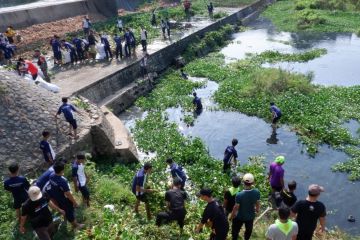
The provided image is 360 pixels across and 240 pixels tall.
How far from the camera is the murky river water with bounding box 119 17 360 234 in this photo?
1272 cm

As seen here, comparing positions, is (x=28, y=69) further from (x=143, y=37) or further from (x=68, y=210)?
(x=143, y=37)

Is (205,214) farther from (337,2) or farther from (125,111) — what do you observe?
(337,2)

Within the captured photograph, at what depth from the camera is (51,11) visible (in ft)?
104

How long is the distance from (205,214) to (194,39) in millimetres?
24802

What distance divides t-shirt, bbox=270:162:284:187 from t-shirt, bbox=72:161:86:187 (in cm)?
534

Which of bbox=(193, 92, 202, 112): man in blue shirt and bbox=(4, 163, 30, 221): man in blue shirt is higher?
bbox=(4, 163, 30, 221): man in blue shirt

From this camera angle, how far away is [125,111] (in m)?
20.5

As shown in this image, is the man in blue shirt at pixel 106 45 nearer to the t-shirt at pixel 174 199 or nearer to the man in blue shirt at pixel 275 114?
the man in blue shirt at pixel 275 114

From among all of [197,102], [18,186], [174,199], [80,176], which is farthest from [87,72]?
[174,199]

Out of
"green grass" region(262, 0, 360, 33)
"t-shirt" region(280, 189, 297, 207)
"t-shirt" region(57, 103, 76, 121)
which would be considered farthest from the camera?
"green grass" region(262, 0, 360, 33)

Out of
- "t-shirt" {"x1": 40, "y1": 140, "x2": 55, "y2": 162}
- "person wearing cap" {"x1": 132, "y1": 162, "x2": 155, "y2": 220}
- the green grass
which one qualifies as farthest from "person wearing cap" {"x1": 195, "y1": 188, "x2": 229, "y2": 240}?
the green grass

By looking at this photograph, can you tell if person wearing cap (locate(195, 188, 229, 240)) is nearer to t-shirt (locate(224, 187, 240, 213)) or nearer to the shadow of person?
t-shirt (locate(224, 187, 240, 213))

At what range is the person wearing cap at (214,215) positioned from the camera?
7.16m

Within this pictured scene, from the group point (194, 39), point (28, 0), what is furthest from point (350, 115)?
point (28, 0)
